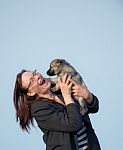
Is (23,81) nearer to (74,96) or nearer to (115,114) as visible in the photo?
(74,96)

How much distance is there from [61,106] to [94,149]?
0.23 meters

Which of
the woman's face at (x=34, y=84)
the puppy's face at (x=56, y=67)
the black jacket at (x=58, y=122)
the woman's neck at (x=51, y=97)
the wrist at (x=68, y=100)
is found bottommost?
the black jacket at (x=58, y=122)

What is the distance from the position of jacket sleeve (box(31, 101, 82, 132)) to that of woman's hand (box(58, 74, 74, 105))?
0.12 ft

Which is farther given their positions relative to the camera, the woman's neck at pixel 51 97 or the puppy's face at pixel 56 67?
the puppy's face at pixel 56 67

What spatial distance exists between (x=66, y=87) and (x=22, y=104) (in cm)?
20

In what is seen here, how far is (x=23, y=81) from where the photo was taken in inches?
51.6

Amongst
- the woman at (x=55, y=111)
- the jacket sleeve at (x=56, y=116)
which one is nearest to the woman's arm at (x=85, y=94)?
the woman at (x=55, y=111)

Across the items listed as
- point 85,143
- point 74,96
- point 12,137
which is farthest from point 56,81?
point 12,137

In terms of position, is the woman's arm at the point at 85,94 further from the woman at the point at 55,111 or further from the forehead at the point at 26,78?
the forehead at the point at 26,78

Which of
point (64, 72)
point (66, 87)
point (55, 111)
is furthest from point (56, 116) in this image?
point (64, 72)

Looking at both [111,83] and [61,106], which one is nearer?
[61,106]

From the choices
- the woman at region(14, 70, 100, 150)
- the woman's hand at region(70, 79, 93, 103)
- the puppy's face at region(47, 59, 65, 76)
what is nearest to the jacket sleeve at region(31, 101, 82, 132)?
the woman at region(14, 70, 100, 150)

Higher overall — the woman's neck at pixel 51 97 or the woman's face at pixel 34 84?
the woman's face at pixel 34 84

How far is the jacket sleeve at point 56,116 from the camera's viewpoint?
120cm
